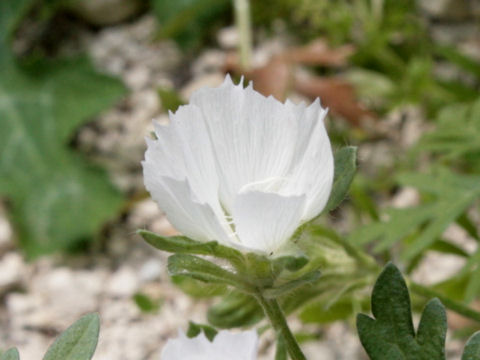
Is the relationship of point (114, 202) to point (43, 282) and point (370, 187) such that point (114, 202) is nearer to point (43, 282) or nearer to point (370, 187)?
point (43, 282)

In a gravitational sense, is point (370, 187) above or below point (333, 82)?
below

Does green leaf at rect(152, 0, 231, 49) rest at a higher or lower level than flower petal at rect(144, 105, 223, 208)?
lower

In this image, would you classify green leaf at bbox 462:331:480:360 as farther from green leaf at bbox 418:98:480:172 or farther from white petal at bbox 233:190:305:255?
green leaf at bbox 418:98:480:172

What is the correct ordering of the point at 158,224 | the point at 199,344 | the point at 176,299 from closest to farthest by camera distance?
the point at 199,344 < the point at 176,299 < the point at 158,224

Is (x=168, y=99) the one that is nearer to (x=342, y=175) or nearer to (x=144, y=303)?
(x=144, y=303)

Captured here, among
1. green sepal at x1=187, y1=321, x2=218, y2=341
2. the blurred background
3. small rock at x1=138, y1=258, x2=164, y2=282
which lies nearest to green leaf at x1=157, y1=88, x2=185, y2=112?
the blurred background

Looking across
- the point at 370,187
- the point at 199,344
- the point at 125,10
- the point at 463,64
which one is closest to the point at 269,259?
the point at 199,344

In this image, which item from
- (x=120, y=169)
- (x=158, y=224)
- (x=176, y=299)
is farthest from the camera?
(x=120, y=169)

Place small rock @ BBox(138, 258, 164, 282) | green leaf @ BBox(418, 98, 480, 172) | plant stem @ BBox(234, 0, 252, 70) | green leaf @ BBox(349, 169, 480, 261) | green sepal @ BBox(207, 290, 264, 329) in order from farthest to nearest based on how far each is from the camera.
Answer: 1. plant stem @ BBox(234, 0, 252, 70)
2. small rock @ BBox(138, 258, 164, 282)
3. green leaf @ BBox(418, 98, 480, 172)
4. green leaf @ BBox(349, 169, 480, 261)
5. green sepal @ BBox(207, 290, 264, 329)

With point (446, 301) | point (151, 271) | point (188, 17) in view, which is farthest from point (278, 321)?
point (188, 17)
